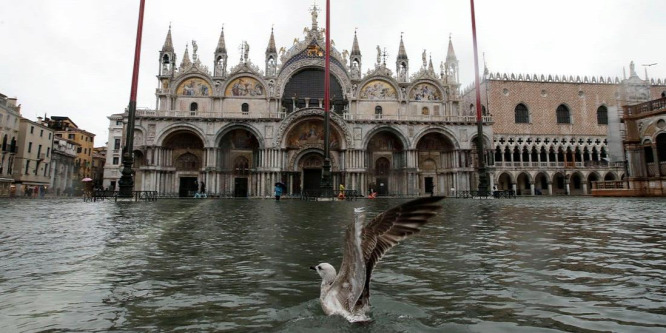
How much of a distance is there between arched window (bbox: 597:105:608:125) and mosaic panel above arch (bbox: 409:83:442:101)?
21.2m

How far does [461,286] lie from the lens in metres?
3.20

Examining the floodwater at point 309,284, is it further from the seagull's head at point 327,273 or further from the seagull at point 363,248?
the seagull's head at point 327,273

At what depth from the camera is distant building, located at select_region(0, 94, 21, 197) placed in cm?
3538

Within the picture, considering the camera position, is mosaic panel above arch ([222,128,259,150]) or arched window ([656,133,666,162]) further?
mosaic panel above arch ([222,128,259,150])

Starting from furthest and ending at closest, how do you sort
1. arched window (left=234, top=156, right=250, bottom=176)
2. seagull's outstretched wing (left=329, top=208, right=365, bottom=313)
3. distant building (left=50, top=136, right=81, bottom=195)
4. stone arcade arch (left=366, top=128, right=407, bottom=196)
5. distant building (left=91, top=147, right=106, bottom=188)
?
1. distant building (left=91, top=147, right=106, bottom=188)
2. distant building (left=50, top=136, right=81, bottom=195)
3. stone arcade arch (left=366, top=128, right=407, bottom=196)
4. arched window (left=234, top=156, right=250, bottom=176)
5. seagull's outstretched wing (left=329, top=208, right=365, bottom=313)

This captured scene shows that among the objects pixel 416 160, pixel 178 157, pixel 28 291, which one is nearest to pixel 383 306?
pixel 28 291

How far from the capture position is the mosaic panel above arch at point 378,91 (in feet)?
121

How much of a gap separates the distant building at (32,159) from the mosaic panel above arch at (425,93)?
1565 inches

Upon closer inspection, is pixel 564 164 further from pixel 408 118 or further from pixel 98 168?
pixel 98 168

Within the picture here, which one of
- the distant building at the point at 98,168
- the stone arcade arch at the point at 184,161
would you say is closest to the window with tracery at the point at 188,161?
the stone arcade arch at the point at 184,161

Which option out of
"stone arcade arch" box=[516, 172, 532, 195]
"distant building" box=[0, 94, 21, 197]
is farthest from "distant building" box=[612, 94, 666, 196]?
"distant building" box=[0, 94, 21, 197]

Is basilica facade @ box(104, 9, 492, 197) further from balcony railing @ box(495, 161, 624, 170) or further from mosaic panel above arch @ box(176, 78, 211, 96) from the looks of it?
balcony railing @ box(495, 161, 624, 170)

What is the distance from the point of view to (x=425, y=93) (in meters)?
37.6

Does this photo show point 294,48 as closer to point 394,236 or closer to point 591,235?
point 591,235
